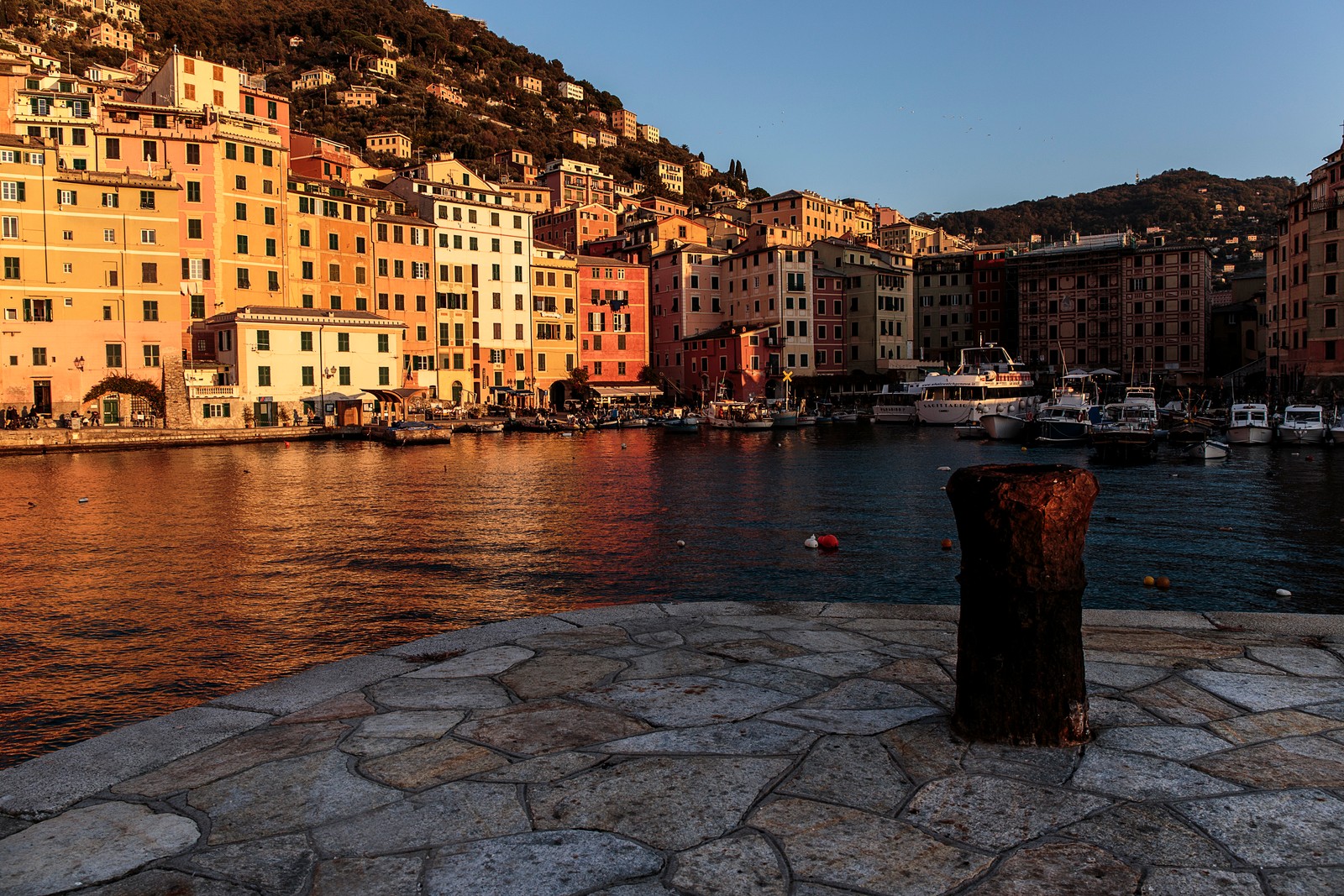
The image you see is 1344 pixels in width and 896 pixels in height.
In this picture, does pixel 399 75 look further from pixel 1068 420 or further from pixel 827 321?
pixel 1068 420

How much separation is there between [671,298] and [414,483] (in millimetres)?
61708

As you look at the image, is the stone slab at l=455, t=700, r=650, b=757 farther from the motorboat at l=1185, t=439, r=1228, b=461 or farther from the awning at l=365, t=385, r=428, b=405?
the awning at l=365, t=385, r=428, b=405

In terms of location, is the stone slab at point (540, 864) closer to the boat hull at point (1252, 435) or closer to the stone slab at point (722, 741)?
the stone slab at point (722, 741)

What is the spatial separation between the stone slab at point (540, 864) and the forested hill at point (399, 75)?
149 m

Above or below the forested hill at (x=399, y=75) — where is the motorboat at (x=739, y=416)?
below

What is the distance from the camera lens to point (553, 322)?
8162cm

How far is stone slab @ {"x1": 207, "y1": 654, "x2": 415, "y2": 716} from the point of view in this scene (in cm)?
568

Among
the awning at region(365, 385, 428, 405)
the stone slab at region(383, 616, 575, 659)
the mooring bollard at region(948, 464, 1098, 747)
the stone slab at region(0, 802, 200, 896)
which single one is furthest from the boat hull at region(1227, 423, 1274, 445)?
the stone slab at region(0, 802, 200, 896)

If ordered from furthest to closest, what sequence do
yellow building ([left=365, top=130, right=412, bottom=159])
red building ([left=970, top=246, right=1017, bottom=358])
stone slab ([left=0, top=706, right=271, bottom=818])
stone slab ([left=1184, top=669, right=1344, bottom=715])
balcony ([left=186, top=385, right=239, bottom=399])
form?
yellow building ([left=365, top=130, right=412, bottom=159]) < red building ([left=970, top=246, right=1017, bottom=358]) < balcony ([left=186, top=385, right=239, bottom=399]) < stone slab ([left=1184, top=669, right=1344, bottom=715]) < stone slab ([left=0, top=706, right=271, bottom=818])

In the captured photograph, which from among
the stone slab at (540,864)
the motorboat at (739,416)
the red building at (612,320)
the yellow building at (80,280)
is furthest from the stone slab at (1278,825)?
the red building at (612,320)

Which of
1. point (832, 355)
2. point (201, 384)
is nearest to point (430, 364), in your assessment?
point (201, 384)

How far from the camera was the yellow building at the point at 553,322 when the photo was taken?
80688 millimetres

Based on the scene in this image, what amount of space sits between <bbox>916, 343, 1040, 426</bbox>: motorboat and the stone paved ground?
6739 cm

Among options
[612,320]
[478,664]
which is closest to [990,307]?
[612,320]
